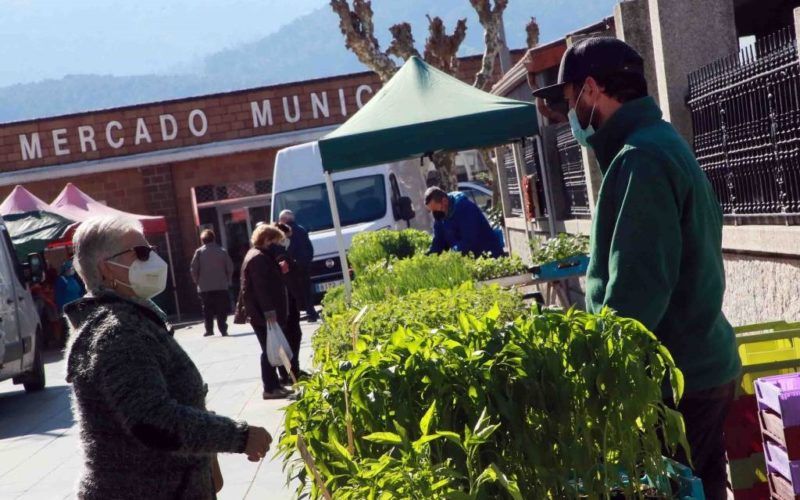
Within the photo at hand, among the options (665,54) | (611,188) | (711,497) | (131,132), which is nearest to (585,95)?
(611,188)

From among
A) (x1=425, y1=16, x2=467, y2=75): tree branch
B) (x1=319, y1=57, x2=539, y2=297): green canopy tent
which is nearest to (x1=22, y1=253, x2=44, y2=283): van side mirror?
(x1=319, y1=57, x2=539, y2=297): green canopy tent

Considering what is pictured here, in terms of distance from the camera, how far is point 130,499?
3.88 metres

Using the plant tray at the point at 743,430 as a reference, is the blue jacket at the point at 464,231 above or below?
above

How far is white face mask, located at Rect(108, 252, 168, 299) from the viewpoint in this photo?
13.3ft

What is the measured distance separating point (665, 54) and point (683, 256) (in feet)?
19.0

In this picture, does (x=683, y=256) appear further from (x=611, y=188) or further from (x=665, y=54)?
(x=665, y=54)

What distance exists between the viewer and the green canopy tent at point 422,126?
10.9 meters

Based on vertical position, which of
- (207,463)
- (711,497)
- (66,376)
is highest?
(66,376)

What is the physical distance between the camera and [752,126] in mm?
7637

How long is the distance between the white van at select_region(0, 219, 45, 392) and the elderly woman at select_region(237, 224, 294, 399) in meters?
3.88

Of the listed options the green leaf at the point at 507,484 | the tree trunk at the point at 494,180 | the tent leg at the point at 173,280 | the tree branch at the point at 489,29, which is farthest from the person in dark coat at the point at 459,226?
the tent leg at the point at 173,280

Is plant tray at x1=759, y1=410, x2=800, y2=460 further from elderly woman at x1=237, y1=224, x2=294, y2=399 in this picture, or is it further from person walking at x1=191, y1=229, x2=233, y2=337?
person walking at x1=191, y1=229, x2=233, y2=337

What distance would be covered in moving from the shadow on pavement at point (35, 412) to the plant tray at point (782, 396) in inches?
406

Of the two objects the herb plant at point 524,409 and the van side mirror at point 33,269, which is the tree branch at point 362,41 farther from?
the herb plant at point 524,409
